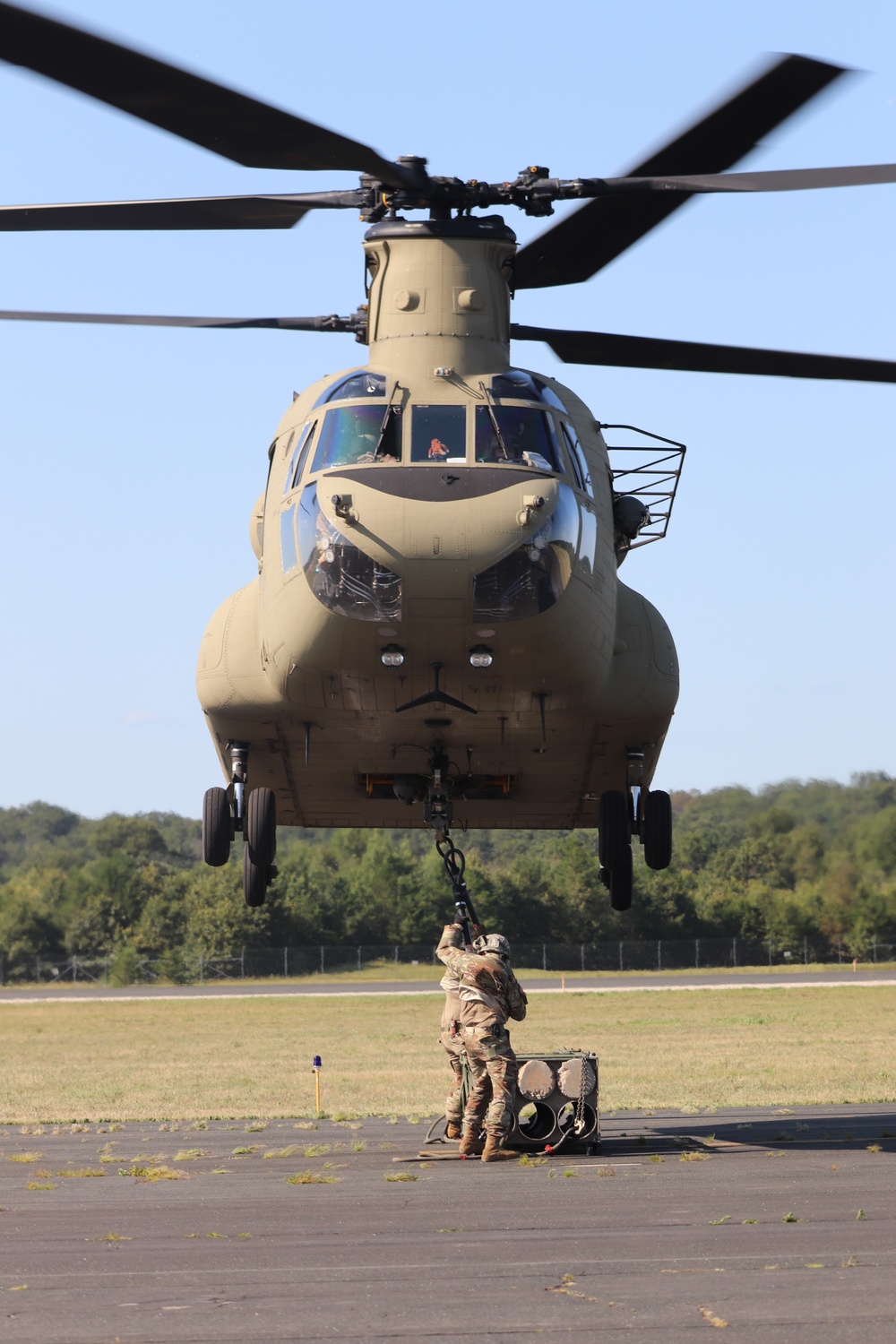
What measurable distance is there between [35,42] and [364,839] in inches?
3320

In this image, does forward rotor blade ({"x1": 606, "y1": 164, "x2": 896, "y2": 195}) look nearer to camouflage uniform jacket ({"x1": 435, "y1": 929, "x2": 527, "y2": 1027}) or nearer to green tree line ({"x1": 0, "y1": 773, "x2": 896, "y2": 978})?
camouflage uniform jacket ({"x1": 435, "y1": 929, "x2": 527, "y2": 1027})

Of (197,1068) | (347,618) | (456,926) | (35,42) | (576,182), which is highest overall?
(576,182)

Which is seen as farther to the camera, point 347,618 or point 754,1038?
point 754,1038

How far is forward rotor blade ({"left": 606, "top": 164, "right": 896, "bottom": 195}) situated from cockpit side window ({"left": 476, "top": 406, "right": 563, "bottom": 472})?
6.77ft

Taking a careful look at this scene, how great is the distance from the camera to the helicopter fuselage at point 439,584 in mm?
12125

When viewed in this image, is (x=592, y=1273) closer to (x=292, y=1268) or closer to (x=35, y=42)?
(x=292, y=1268)

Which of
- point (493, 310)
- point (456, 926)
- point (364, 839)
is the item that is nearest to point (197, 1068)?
point (456, 926)

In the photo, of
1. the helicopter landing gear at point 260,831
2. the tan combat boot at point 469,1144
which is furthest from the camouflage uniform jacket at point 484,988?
the helicopter landing gear at point 260,831

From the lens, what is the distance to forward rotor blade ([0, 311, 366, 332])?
1524 cm

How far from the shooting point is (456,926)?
1495 centimetres

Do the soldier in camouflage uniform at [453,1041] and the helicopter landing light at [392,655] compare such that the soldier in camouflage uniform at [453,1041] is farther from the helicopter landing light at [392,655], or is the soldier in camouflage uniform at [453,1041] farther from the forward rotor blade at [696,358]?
the forward rotor blade at [696,358]

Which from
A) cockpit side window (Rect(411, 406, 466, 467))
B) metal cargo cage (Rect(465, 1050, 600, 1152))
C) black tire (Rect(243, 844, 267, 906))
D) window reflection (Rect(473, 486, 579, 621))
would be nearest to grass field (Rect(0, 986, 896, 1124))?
black tire (Rect(243, 844, 267, 906))

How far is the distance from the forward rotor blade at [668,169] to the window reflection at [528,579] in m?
3.08

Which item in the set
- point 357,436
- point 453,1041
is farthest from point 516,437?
point 453,1041
